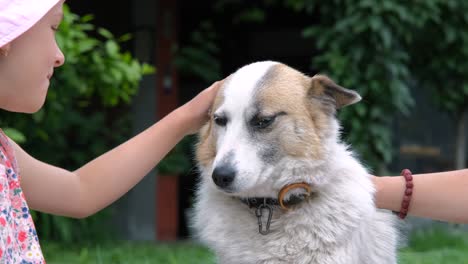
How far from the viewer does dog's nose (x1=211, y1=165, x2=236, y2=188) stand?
221 cm

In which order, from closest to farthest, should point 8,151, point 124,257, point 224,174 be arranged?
point 8,151 → point 224,174 → point 124,257

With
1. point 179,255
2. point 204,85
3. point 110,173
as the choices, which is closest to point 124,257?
point 179,255

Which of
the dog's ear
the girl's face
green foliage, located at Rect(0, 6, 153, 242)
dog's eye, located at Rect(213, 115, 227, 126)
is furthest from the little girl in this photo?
green foliage, located at Rect(0, 6, 153, 242)

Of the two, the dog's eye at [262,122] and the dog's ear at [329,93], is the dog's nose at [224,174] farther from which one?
the dog's ear at [329,93]

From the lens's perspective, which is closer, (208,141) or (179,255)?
(208,141)

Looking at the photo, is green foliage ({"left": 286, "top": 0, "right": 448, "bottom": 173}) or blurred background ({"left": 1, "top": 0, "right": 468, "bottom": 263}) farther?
green foliage ({"left": 286, "top": 0, "right": 448, "bottom": 173})

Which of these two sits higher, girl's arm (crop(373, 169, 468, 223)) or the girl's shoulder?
the girl's shoulder

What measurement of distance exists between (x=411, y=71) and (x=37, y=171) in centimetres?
489

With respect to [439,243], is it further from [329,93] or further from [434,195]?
[329,93]

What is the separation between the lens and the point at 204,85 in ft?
24.0

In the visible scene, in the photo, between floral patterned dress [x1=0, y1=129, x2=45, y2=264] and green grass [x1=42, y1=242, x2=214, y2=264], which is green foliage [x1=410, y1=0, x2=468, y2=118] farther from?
floral patterned dress [x1=0, y1=129, x2=45, y2=264]

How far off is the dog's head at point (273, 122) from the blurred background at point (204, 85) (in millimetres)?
1704

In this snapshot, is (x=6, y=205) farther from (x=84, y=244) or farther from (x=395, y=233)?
(x=84, y=244)

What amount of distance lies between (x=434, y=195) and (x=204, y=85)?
5.09 m
